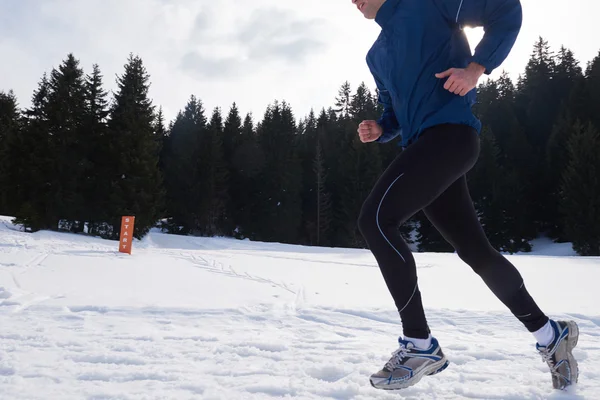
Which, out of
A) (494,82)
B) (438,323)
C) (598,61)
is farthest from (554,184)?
(438,323)

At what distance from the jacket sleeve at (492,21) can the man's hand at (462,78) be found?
1.3 inches

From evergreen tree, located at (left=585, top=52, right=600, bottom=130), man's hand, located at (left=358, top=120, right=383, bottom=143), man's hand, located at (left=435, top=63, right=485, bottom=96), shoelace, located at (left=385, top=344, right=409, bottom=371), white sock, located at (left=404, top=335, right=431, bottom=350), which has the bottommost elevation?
shoelace, located at (left=385, top=344, right=409, bottom=371)

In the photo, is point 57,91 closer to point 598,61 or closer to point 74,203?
point 74,203

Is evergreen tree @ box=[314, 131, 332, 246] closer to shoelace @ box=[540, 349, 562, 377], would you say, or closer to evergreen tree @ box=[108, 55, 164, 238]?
evergreen tree @ box=[108, 55, 164, 238]

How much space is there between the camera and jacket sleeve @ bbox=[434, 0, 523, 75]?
1535 mm

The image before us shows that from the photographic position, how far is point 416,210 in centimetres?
157

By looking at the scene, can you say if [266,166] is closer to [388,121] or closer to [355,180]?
[355,180]

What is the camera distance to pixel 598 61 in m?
34.4

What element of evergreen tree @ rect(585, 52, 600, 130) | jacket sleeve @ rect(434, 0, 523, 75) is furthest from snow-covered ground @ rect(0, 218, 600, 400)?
evergreen tree @ rect(585, 52, 600, 130)

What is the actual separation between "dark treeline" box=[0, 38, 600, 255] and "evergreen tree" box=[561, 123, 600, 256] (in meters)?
0.07

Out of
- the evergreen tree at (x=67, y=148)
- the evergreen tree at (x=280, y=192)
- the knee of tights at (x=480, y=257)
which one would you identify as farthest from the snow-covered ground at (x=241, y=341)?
the evergreen tree at (x=280, y=192)

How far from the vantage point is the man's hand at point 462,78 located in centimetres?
151

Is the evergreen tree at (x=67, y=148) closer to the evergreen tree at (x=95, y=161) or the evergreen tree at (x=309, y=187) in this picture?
the evergreen tree at (x=95, y=161)

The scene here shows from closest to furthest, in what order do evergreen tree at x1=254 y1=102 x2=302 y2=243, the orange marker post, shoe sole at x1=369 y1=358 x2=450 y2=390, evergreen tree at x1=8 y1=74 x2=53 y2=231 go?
shoe sole at x1=369 y1=358 x2=450 y2=390 < the orange marker post < evergreen tree at x1=8 y1=74 x2=53 y2=231 < evergreen tree at x1=254 y1=102 x2=302 y2=243
